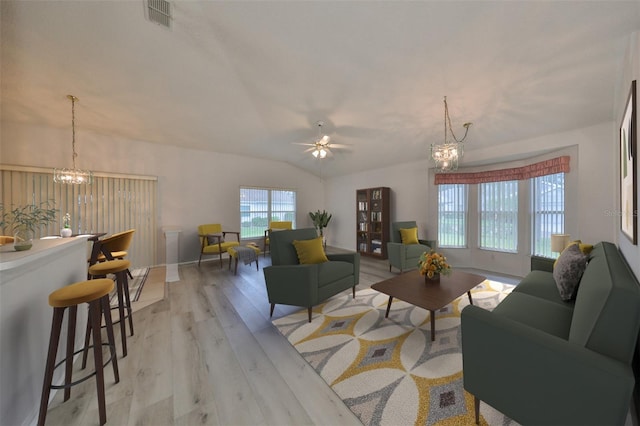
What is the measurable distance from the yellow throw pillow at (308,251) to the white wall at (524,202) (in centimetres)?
320

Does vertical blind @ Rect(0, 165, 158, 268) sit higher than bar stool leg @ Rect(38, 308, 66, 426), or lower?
higher

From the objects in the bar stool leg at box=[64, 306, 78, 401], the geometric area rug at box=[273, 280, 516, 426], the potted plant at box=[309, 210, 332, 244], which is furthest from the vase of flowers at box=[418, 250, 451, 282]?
the potted plant at box=[309, 210, 332, 244]

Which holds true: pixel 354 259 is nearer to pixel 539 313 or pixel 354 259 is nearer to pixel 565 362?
pixel 539 313

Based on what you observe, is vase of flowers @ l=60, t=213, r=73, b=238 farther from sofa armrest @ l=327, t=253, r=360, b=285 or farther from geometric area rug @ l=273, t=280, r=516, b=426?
sofa armrest @ l=327, t=253, r=360, b=285

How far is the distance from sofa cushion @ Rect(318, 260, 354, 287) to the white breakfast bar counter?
205 cm

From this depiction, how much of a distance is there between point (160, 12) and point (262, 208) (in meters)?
4.57

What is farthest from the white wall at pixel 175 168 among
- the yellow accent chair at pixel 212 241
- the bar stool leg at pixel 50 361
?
the bar stool leg at pixel 50 361

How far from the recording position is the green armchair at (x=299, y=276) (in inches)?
91.8

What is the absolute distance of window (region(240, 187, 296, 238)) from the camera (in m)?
5.95

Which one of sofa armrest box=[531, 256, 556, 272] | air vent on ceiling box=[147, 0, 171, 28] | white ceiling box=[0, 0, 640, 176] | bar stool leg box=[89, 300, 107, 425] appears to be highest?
air vent on ceiling box=[147, 0, 171, 28]

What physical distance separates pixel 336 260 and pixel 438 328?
53.8 inches

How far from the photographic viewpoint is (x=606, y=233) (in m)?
2.87

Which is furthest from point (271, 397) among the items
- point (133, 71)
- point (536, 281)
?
point (133, 71)

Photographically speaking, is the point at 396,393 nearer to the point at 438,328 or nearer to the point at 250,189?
the point at 438,328
